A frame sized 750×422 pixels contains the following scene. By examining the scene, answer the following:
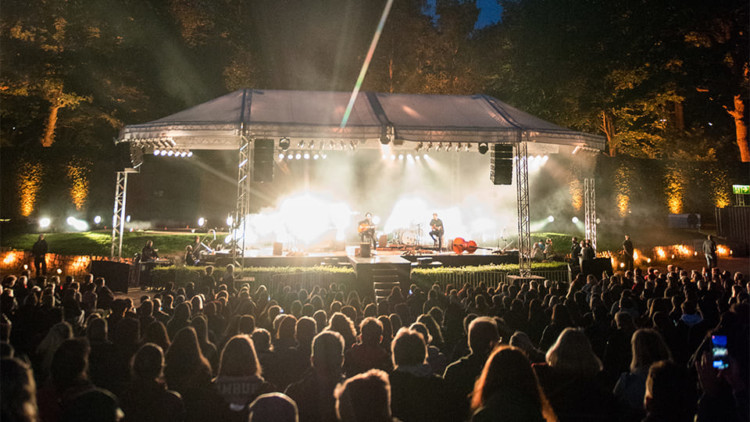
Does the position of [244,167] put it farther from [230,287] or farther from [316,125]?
[230,287]

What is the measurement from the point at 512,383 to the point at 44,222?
91.4 feet

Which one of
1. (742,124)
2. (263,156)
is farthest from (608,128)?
(263,156)

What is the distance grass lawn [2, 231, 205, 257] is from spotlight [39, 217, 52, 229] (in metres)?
0.87

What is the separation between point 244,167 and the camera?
12.9 m

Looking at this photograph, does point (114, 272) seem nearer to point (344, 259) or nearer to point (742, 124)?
point (344, 259)

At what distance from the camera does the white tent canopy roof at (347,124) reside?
41.8 feet

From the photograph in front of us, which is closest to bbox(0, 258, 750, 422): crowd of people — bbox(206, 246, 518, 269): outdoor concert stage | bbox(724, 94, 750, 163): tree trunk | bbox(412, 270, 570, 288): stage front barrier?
bbox(412, 270, 570, 288): stage front barrier

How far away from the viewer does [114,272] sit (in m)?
13.2

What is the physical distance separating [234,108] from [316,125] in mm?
2993

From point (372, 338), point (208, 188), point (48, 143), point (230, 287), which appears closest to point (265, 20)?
point (208, 188)

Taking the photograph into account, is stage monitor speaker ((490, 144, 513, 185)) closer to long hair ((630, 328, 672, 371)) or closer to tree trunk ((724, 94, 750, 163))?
long hair ((630, 328, 672, 371))

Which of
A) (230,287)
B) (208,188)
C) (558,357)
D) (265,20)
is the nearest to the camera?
(558,357)

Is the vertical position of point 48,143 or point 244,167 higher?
point 48,143

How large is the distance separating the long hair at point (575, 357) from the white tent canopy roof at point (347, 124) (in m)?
10.3
